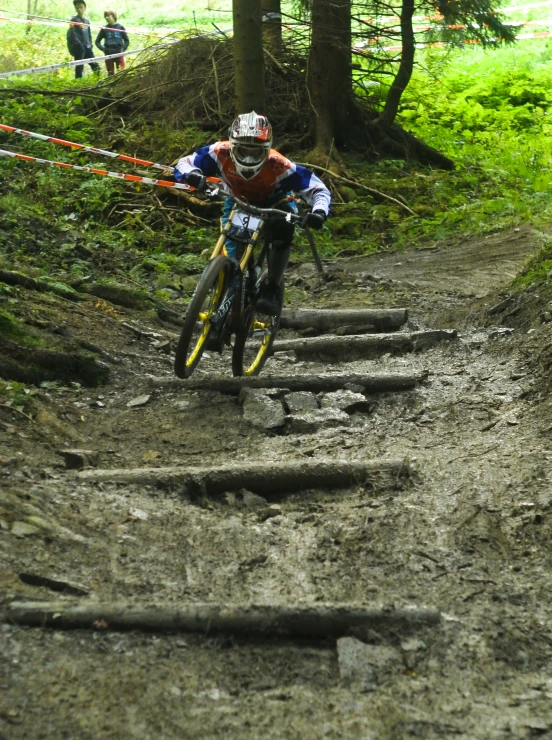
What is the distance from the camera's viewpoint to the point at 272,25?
14.4 meters

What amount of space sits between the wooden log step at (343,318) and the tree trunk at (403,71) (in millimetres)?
7674

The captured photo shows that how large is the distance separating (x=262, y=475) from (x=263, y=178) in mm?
2537

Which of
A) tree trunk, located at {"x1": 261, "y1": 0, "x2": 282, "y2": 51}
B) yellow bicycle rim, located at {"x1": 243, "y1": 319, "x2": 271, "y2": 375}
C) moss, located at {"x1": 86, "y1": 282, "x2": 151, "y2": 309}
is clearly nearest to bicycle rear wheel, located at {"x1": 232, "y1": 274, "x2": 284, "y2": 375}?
yellow bicycle rim, located at {"x1": 243, "y1": 319, "x2": 271, "y2": 375}

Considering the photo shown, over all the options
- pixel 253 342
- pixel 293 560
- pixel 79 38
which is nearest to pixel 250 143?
pixel 253 342

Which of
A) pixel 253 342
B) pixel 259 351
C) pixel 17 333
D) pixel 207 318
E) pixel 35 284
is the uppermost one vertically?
pixel 207 318

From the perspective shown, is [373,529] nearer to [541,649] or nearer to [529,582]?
A: [529,582]

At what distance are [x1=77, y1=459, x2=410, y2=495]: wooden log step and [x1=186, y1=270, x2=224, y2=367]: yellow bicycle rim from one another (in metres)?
1.38

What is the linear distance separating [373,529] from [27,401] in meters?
2.36

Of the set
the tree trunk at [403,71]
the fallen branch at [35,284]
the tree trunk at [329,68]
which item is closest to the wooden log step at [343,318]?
the fallen branch at [35,284]

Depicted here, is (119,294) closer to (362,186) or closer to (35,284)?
(35,284)

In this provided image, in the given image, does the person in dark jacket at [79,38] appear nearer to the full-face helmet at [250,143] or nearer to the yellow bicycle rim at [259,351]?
the yellow bicycle rim at [259,351]

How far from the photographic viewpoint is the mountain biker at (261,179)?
5672 mm

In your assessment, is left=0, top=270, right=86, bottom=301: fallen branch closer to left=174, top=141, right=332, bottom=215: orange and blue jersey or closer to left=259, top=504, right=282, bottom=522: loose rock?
left=174, top=141, right=332, bottom=215: orange and blue jersey

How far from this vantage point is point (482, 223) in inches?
465
